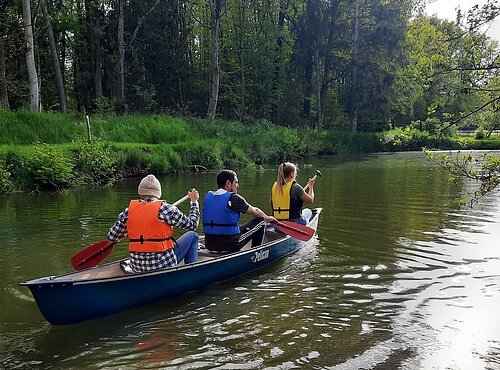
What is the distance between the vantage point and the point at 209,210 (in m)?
6.96

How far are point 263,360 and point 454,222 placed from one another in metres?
7.45

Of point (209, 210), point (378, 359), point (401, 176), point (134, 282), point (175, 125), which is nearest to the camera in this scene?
point (378, 359)

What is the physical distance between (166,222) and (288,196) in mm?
3342

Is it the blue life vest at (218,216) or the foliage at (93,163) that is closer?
the blue life vest at (218,216)

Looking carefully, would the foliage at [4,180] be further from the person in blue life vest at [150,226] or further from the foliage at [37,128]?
the person in blue life vest at [150,226]

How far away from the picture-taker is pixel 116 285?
548 centimetres

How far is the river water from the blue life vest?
746mm

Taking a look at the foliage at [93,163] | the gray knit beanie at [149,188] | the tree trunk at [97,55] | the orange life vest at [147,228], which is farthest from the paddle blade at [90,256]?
the tree trunk at [97,55]

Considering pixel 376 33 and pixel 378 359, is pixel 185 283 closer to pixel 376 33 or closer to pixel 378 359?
pixel 378 359

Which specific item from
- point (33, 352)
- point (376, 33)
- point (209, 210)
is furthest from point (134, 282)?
point (376, 33)

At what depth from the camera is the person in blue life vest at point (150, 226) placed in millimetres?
5602

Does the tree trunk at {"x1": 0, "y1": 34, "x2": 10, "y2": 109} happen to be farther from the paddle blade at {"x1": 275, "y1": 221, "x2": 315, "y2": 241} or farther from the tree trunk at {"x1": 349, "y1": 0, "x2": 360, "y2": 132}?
the tree trunk at {"x1": 349, "y1": 0, "x2": 360, "y2": 132}

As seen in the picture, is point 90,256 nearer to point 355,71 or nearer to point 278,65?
point 355,71

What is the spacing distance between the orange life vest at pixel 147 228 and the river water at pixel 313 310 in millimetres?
778
